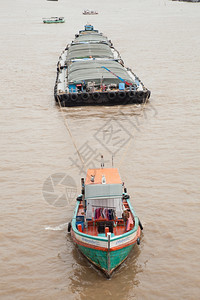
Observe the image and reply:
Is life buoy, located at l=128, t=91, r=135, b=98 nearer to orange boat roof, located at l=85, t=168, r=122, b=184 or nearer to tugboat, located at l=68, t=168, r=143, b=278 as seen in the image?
orange boat roof, located at l=85, t=168, r=122, b=184

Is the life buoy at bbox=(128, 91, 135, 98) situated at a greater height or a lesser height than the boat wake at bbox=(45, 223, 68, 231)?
greater

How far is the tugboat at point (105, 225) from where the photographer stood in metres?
12.1

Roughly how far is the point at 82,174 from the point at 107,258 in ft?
23.8

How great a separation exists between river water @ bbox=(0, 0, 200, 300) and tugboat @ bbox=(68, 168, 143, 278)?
24.5 inches

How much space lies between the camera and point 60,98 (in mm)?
28375

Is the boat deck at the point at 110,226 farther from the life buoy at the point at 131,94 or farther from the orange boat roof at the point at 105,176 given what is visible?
the life buoy at the point at 131,94

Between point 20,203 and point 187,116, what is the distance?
1437cm

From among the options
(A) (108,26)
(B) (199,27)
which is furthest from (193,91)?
(A) (108,26)

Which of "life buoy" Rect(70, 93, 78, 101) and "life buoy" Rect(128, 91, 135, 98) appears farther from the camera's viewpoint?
"life buoy" Rect(128, 91, 135, 98)

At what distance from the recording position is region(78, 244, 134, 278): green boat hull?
39.6 feet

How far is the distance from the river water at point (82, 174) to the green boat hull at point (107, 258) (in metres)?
0.33

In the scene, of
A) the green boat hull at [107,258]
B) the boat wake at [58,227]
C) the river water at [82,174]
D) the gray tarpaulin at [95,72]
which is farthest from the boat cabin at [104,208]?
the gray tarpaulin at [95,72]

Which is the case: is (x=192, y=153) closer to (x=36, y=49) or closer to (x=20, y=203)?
(x=20, y=203)

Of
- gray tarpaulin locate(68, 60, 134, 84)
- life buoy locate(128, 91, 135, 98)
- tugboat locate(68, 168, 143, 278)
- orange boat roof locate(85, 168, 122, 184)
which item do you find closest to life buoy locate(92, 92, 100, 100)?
gray tarpaulin locate(68, 60, 134, 84)
